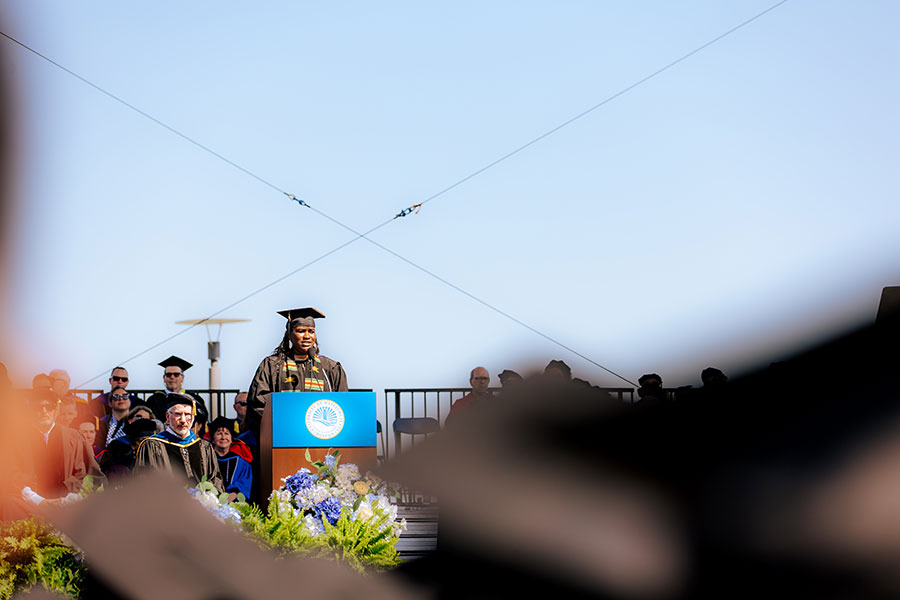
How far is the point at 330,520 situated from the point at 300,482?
1.49 feet

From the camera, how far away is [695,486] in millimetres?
438

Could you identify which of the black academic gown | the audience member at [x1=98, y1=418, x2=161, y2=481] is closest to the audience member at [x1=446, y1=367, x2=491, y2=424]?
the audience member at [x1=98, y1=418, x2=161, y2=481]

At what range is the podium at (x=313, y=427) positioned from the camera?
6008 millimetres

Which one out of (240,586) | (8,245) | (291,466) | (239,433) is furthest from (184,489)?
(239,433)

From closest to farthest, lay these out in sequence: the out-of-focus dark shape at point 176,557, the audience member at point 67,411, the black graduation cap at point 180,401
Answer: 1. the out-of-focus dark shape at point 176,557
2. the black graduation cap at point 180,401
3. the audience member at point 67,411

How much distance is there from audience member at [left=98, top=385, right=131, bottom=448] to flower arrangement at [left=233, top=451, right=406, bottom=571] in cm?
380

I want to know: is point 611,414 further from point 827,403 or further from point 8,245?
point 8,245

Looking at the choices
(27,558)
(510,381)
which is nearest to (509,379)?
(510,381)

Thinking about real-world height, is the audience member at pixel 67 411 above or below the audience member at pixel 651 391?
above

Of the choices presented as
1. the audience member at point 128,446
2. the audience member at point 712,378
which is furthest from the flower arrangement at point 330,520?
the audience member at point 712,378

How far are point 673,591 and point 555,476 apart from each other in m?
0.07

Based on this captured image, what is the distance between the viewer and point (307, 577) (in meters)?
0.59

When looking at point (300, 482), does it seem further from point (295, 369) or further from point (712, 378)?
point (712, 378)

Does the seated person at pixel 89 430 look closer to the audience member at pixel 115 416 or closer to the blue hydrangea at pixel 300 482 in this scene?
the audience member at pixel 115 416
